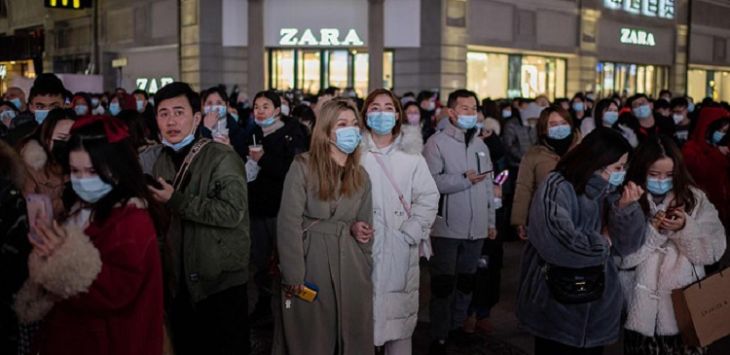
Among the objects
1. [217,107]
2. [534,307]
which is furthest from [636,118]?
[534,307]

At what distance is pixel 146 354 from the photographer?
3.47m

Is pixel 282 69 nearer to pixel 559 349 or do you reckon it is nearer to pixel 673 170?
pixel 673 170

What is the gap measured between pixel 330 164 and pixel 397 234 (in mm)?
780

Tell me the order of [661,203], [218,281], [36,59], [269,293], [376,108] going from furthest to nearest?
[36,59] < [269,293] < [376,108] < [661,203] < [218,281]

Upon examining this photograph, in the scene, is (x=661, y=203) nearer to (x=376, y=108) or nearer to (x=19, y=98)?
(x=376, y=108)

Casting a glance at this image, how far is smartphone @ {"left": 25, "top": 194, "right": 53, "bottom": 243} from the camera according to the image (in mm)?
3260

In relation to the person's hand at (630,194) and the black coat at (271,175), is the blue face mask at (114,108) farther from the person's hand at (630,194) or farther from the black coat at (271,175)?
the person's hand at (630,194)

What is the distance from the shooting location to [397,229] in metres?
5.46

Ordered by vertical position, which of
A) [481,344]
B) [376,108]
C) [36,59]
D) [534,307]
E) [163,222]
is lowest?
[481,344]

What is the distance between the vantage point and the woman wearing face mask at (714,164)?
28.7 ft

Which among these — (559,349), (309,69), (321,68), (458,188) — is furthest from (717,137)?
(309,69)

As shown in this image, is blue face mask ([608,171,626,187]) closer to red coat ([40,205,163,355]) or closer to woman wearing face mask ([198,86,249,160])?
red coat ([40,205,163,355])

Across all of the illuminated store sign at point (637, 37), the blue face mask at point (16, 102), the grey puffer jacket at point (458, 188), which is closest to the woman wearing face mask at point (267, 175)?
the grey puffer jacket at point (458, 188)

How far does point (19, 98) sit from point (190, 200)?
824cm
